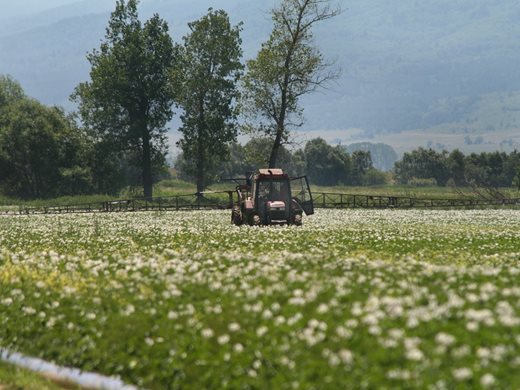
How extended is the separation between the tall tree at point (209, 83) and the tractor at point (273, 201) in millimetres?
45863

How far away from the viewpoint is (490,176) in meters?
196

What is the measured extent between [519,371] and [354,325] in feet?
7.21

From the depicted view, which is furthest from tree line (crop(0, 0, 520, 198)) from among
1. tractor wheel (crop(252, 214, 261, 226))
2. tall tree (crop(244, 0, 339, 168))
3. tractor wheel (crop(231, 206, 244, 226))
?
tractor wheel (crop(252, 214, 261, 226))

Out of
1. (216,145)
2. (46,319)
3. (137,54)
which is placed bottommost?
(46,319)

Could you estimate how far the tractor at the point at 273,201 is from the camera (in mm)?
32344

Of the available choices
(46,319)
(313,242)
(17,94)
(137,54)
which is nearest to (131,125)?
(137,54)

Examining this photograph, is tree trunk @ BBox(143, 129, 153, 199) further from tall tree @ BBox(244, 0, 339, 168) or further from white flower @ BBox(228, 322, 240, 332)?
white flower @ BBox(228, 322, 240, 332)

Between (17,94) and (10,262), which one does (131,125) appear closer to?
(17,94)

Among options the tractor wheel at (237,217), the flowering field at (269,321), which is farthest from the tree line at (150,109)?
the flowering field at (269,321)

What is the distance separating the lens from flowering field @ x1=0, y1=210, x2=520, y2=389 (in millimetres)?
7805

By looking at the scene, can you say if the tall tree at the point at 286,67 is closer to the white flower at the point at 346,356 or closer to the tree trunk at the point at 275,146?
the tree trunk at the point at 275,146

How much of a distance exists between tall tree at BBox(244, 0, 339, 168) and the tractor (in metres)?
32.7

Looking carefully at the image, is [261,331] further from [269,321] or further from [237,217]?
→ [237,217]

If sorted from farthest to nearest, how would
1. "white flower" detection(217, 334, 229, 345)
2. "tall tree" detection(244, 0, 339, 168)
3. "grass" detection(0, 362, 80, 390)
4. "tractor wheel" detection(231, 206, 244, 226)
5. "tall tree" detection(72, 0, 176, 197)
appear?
1. "tall tree" detection(72, 0, 176, 197)
2. "tall tree" detection(244, 0, 339, 168)
3. "tractor wheel" detection(231, 206, 244, 226)
4. "grass" detection(0, 362, 80, 390)
5. "white flower" detection(217, 334, 229, 345)
